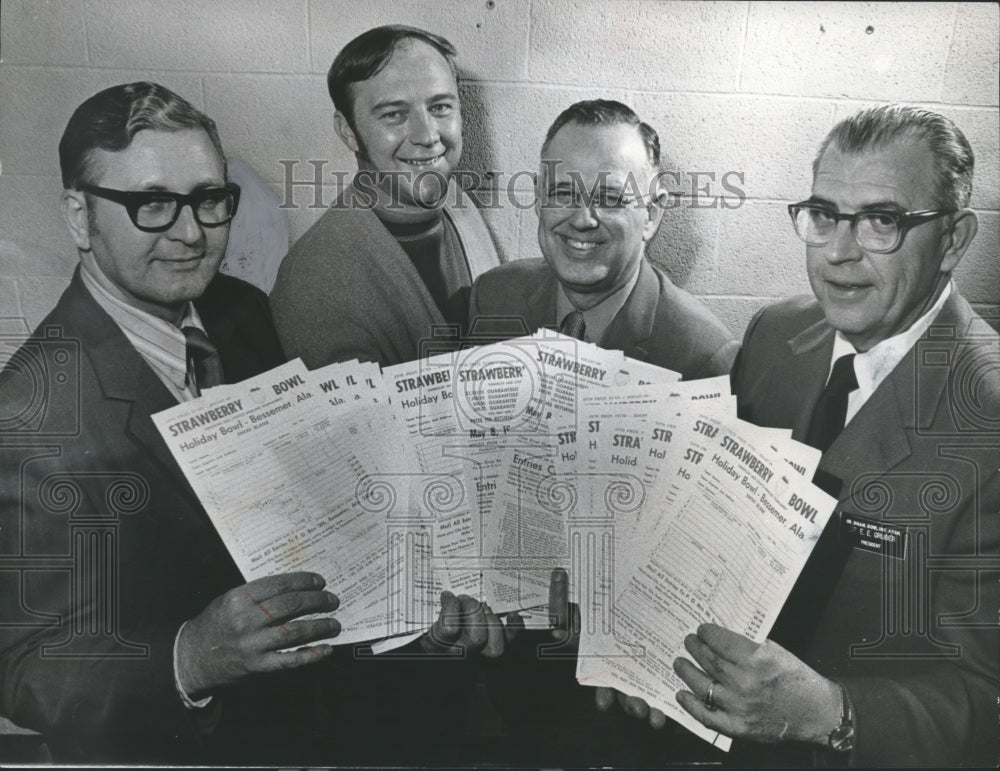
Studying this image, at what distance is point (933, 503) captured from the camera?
80.1 inches

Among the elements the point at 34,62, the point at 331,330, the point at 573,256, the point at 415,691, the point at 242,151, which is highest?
the point at 34,62

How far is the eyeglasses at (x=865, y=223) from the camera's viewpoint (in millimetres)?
1920

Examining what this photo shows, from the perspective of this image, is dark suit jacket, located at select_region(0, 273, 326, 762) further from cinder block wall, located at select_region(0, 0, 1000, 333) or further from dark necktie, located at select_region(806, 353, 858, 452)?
dark necktie, located at select_region(806, 353, 858, 452)

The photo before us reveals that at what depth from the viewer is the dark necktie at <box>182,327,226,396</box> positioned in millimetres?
1953

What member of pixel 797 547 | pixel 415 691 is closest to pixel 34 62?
pixel 415 691

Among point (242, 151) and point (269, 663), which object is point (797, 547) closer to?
point (269, 663)

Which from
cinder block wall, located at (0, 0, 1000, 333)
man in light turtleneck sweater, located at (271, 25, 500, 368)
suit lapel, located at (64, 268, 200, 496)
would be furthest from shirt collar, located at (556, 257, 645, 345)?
suit lapel, located at (64, 268, 200, 496)

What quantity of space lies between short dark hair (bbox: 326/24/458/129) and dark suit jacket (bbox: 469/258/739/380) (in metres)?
0.48

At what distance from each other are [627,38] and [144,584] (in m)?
1.61

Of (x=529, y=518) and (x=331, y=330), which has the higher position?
(x=331, y=330)

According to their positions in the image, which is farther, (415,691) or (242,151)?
(415,691)

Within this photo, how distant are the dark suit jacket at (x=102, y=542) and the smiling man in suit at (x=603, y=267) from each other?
578 millimetres

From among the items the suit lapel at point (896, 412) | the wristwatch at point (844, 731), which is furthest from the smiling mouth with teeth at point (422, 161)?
the wristwatch at point (844, 731)

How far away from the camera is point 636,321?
6.50 ft
